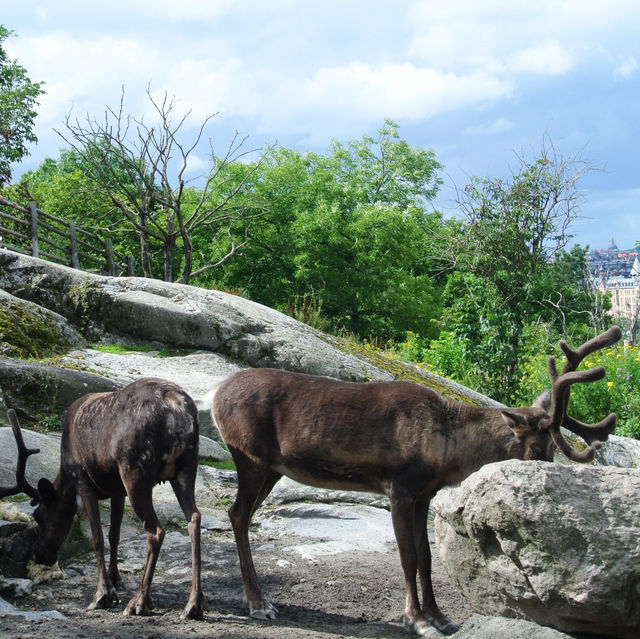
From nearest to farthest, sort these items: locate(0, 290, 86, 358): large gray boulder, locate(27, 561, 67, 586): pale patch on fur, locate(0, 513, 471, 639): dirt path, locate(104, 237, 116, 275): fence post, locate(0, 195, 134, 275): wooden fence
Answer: locate(0, 513, 471, 639): dirt path → locate(27, 561, 67, 586): pale patch on fur → locate(0, 290, 86, 358): large gray boulder → locate(0, 195, 134, 275): wooden fence → locate(104, 237, 116, 275): fence post

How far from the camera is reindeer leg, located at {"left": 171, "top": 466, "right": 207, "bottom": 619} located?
5.50 m

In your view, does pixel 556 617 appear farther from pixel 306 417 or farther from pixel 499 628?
pixel 306 417

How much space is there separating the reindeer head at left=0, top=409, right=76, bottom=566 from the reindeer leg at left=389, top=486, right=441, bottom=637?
2578mm

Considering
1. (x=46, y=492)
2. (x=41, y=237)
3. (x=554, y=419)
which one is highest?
(x=41, y=237)

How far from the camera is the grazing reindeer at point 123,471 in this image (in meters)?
5.71

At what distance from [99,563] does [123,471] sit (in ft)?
2.27

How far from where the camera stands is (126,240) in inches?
1451

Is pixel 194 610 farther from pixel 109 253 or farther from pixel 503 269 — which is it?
pixel 109 253

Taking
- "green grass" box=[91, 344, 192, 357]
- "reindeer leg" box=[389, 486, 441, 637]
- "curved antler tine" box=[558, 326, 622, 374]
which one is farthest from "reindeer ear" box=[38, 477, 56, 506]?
"green grass" box=[91, 344, 192, 357]

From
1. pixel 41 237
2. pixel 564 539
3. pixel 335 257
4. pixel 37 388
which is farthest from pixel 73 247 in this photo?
pixel 564 539

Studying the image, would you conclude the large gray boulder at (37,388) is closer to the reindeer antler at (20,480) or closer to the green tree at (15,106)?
the reindeer antler at (20,480)

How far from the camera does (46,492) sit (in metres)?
6.30

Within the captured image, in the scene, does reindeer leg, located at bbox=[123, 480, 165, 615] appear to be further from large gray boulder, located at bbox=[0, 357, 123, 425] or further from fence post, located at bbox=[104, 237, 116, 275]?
fence post, located at bbox=[104, 237, 116, 275]

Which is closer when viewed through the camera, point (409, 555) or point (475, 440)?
point (409, 555)
